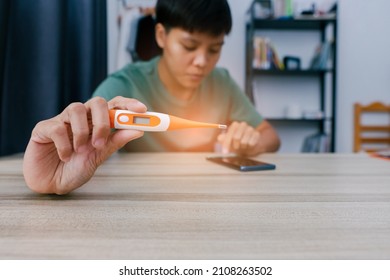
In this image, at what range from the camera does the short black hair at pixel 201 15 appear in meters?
1.08

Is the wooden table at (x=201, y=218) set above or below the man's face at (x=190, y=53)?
below

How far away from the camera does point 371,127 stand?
9.85ft

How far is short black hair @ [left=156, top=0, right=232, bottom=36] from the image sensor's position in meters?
1.08

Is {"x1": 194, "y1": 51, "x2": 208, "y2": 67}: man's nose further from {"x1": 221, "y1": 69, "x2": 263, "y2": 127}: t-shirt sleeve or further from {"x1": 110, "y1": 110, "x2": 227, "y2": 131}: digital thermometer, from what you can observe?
{"x1": 110, "y1": 110, "x2": 227, "y2": 131}: digital thermometer

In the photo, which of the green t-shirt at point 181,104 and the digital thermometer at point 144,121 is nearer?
the digital thermometer at point 144,121

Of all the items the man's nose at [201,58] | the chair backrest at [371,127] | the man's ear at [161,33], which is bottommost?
the chair backrest at [371,127]

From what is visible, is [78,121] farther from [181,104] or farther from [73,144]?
[181,104]

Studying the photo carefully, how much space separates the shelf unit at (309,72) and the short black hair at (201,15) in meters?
1.68

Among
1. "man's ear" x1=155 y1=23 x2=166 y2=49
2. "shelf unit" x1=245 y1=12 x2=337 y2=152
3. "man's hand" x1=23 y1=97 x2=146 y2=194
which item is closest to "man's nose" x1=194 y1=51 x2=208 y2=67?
"man's ear" x1=155 y1=23 x2=166 y2=49

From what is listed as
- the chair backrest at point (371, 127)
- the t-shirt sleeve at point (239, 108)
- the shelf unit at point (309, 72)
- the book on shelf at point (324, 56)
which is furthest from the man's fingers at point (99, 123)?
the chair backrest at point (371, 127)

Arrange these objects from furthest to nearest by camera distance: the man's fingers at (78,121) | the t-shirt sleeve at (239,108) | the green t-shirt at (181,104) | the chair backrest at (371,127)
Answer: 1. the chair backrest at (371,127)
2. the t-shirt sleeve at (239,108)
3. the green t-shirt at (181,104)
4. the man's fingers at (78,121)

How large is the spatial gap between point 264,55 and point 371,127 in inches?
43.1

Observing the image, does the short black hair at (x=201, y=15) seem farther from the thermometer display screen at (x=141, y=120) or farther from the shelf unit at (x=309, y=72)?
the shelf unit at (x=309, y=72)

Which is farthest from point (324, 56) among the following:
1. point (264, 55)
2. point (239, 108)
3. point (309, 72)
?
point (239, 108)
